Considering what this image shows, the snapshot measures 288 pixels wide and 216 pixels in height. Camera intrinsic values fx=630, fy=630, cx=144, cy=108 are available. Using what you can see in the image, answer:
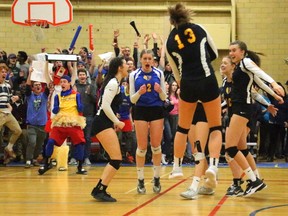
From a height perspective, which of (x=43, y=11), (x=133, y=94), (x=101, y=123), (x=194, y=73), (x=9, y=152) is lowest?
(x=9, y=152)

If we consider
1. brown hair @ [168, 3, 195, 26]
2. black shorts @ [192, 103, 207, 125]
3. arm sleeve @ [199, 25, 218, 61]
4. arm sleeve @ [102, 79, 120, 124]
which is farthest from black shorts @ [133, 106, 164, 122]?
brown hair @ [168, 3, 195, 26]

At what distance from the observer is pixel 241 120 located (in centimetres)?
845

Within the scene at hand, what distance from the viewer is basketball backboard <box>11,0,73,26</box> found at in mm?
14898

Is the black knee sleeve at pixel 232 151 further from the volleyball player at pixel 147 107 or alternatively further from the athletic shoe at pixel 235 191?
the volleyball player at pixel 147 107

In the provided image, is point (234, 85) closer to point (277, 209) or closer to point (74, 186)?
point (277, 209)

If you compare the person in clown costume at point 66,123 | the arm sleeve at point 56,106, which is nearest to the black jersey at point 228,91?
the person in clown costume at point 66,123

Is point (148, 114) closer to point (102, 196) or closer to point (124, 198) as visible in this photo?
point (124, 198)

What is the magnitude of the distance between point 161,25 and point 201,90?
11.2 m

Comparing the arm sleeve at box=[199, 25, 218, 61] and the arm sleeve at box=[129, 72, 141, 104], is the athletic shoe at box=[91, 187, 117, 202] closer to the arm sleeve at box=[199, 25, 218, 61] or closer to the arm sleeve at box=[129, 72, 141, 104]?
the arm sleeve at box=[129, 72, 141, 104]

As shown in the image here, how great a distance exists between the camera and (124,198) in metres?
8.49

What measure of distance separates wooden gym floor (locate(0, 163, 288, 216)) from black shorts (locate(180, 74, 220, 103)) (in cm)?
130

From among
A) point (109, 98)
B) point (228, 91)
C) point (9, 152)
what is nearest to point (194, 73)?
point (109, 98)

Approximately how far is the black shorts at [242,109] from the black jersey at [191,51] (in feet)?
2.99

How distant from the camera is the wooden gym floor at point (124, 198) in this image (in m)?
7.25
